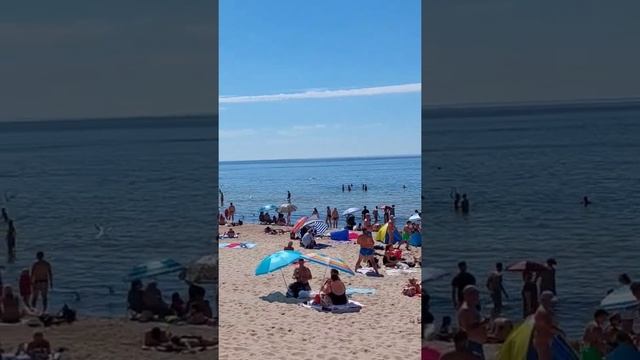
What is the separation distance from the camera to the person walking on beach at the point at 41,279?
20.3ft

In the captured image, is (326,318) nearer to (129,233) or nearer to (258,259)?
(129,233)

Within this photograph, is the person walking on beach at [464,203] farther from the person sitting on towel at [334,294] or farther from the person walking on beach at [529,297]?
the person sitting on towel at [334,294]

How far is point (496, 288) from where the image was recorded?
5539mm

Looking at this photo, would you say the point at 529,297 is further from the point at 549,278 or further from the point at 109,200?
the point at 109,200

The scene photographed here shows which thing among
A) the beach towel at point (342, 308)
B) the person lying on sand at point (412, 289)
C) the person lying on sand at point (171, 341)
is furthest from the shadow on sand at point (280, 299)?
the person lying on sand at point (171, 341)

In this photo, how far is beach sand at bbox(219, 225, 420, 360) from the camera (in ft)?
27.2

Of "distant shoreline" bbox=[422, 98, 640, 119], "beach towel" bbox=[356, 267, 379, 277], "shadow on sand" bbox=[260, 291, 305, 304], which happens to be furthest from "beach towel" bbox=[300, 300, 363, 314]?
"distant shoreline" bbox=[422, 98, 640, 119]

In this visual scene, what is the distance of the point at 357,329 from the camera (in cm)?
966

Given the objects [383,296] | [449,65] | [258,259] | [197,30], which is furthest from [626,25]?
[258,259]

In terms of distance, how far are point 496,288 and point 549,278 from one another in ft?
1.47

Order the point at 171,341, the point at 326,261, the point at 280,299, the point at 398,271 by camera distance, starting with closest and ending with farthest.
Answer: the point at 171,341
the point at 280,299
the point at 326,261
the point at 398,271

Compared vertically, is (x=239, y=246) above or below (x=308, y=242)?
below

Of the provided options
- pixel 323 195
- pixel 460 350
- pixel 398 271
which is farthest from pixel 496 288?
pixel 323 195

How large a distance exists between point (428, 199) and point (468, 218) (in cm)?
39
